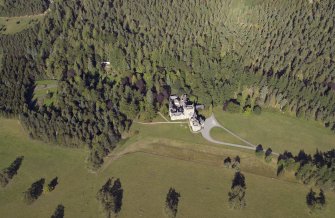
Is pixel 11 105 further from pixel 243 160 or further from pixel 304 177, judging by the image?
pixel 304 177

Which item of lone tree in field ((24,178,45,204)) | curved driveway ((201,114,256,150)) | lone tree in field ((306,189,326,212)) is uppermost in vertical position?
curved driveway ((201,114,256,150))

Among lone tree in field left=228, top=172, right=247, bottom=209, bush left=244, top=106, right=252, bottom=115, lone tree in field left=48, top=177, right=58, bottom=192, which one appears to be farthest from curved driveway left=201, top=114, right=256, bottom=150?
lone tree in field left=48, top=177, right=58, bottom=192

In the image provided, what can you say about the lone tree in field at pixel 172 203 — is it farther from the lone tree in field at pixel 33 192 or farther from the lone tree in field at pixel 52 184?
the lone tree in field at pixel 33 192

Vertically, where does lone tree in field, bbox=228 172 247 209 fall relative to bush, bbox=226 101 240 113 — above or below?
below

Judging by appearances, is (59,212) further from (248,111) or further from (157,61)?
(157,61)

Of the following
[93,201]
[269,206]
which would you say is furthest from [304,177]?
[93,201]

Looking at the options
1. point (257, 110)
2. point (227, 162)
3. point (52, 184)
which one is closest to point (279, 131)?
Result: point (257, 110)

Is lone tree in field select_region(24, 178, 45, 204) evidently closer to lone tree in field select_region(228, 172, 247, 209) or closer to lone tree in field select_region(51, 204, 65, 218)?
lone tree in field select_region(51, 204, 65, 218)

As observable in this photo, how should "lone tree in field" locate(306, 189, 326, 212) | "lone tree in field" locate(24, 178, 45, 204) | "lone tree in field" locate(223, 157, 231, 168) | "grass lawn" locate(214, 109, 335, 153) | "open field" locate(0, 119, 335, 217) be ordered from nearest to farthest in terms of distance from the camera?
1. "lone tree in field" locate(306, 189, 326, 212)
2. "open field" locate(0, 119, 335, 217)
3. "lone tree in field" locate(24, 178, 45, 204)
4. "lone tree in field" locate(223, 157, 231, 168)
5. "grass lawn" locate(214, 109, 335, 153)
